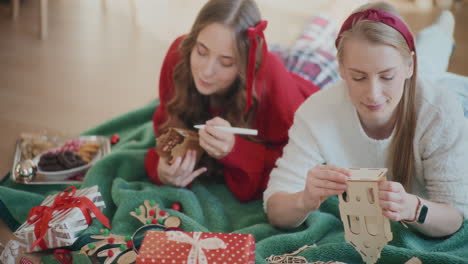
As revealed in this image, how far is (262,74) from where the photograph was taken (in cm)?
175

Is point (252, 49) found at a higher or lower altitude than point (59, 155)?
higher

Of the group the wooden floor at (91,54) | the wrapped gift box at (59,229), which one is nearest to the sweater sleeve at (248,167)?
the wrapped gift box at (59,229)

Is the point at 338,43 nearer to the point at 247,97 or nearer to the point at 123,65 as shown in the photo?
the point at 247,97

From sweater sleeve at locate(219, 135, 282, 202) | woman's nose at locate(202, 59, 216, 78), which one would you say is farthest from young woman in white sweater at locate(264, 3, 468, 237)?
woman's nose at locate(202, 59, 216, 78)

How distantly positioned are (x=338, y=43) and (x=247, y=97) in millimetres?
375

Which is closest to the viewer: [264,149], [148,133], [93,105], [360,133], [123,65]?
[360,133]

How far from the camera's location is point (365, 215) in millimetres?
1253

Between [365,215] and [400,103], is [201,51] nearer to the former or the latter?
[400,103]

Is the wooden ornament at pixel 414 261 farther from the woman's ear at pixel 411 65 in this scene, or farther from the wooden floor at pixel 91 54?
the wooden floor at pixel 91 54

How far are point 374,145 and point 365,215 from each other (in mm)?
311

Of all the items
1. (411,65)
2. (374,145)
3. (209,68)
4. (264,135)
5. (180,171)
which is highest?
(411,65)

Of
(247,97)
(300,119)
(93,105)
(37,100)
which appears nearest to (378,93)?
(300,119)

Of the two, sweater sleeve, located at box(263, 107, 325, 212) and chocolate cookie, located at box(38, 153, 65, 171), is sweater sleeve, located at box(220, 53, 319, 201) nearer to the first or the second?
sweater sleeve, located at box(263, 107, 325, 212)

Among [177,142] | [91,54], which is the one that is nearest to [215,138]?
[177,142]
